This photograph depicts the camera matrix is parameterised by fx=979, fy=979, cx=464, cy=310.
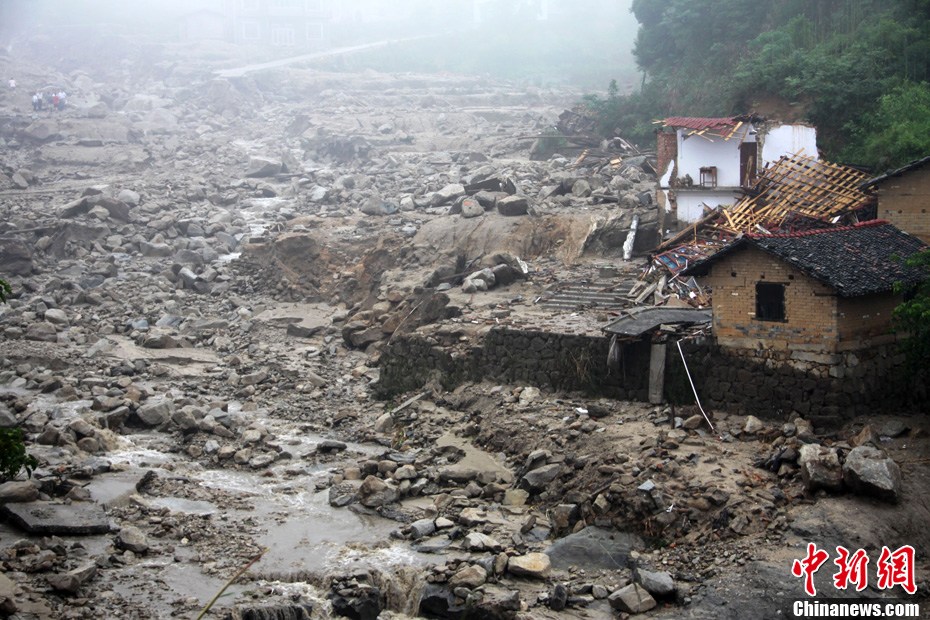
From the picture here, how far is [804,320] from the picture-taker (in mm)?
14609

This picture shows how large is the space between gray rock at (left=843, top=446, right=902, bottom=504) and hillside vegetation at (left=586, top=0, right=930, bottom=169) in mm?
11062

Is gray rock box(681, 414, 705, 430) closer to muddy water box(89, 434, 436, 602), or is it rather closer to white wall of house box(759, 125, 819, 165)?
muddy water box(89, 434, 436, 602)

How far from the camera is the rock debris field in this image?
12.0 meters

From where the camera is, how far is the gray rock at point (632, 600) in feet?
37.2

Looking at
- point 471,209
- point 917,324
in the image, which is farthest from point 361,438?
point 471,209

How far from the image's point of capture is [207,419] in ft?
57.7

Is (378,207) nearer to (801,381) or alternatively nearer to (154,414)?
(154,414)

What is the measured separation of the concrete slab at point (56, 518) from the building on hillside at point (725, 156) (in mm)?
14919

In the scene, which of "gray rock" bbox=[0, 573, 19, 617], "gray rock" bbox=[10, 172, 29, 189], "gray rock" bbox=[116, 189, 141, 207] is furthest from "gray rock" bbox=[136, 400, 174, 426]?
"gray rock" bbox=[10, 172, 29, 189]

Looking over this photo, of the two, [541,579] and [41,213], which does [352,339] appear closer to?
[541,579]

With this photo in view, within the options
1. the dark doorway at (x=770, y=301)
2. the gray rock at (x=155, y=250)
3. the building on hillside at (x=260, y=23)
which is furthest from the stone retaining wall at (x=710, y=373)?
the building on hillside at (x=260, y=23)

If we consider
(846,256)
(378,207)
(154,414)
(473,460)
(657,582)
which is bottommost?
(657,582)

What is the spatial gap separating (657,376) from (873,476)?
13.8 ft

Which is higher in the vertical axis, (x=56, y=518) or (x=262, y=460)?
(x=56, y=518)
